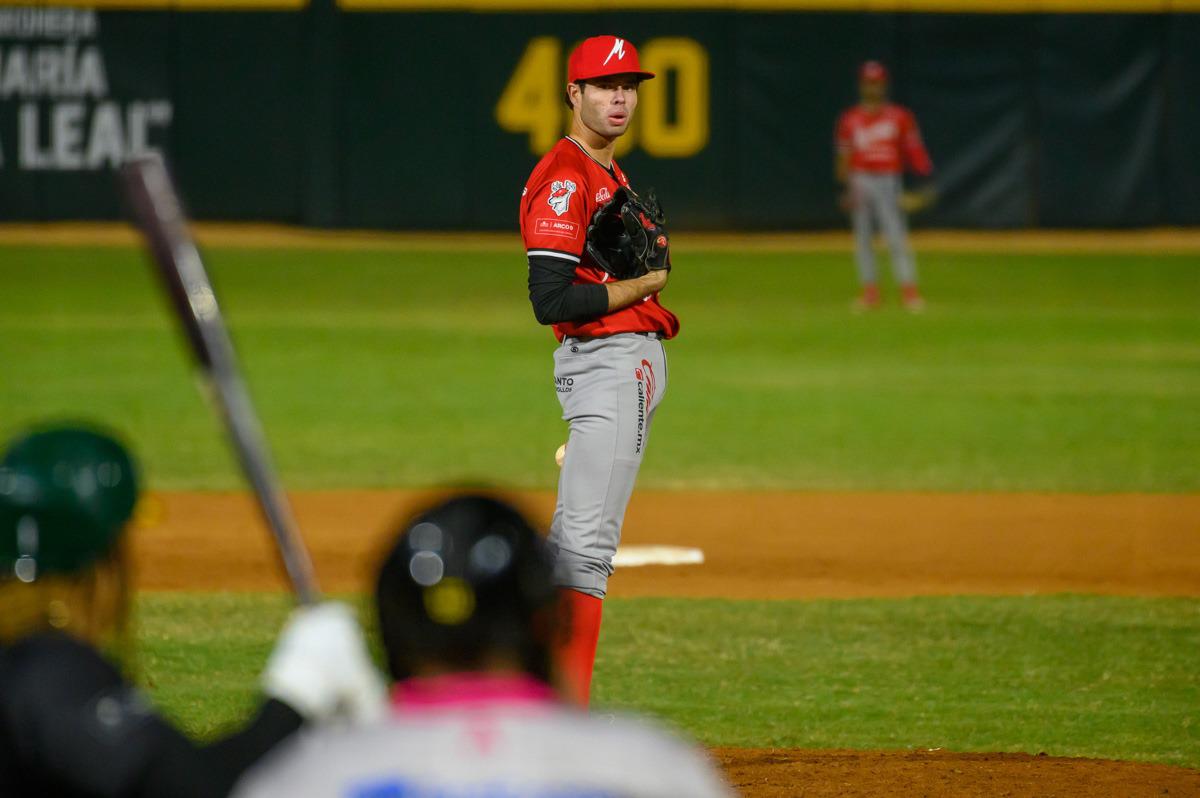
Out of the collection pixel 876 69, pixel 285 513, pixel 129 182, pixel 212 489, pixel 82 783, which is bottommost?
pixel 212 489

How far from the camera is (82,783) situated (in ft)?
7.10

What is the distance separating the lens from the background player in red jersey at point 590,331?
500cm

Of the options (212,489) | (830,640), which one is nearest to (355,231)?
(212,489)

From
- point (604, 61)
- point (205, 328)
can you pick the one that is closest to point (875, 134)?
point (604, 61)

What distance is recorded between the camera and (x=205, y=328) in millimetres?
2855

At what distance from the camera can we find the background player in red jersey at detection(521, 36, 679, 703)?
500 cm

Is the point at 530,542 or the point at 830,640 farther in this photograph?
the point at 830,640

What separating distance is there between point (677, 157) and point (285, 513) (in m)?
23.0

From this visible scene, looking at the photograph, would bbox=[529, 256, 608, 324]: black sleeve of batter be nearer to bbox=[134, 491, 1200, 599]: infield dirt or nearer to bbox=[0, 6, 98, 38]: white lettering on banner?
bbox=[134, 491, 1200, 599]: infield dirt

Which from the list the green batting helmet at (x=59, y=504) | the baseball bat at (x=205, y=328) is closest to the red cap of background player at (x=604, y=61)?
the baseball bat at (x=205, y=328)

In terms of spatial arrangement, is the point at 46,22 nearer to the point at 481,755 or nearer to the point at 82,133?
the point at 82,133

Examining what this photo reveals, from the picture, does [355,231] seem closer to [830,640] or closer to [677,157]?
[677,157]

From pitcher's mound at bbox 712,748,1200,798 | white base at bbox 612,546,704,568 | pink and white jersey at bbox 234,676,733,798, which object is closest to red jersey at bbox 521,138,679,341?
pitcher's mound at bbox 712,748,1200,798

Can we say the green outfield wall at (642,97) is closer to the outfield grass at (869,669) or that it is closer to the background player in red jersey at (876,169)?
the background player in red jersey at (876,169)
